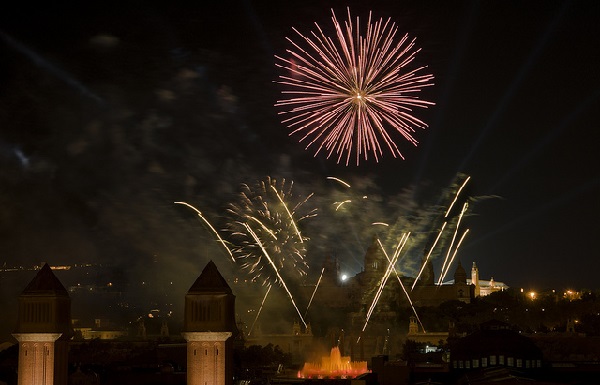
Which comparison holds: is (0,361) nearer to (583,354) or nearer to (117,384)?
(117,384)

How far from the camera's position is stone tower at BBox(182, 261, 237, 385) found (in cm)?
7831

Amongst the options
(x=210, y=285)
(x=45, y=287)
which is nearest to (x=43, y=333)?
(x=45, y=287)

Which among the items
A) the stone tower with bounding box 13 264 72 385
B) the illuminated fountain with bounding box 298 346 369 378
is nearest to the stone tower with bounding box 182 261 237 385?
the stone tower with bounding box 13 264 72 385

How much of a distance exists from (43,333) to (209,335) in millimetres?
15809

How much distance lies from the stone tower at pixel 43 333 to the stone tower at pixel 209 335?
44.7ft

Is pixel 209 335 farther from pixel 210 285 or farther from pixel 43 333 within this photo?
pixel 43 333

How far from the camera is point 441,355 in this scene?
13662 centimetres

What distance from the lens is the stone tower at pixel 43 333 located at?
8581 centimetres

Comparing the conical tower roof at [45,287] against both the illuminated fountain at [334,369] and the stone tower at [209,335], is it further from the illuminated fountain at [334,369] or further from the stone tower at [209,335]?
the illuminated fountain at [334,369]

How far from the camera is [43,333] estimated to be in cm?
8575

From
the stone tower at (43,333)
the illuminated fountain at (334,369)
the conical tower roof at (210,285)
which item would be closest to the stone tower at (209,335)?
the conical tower roof at (210,285)

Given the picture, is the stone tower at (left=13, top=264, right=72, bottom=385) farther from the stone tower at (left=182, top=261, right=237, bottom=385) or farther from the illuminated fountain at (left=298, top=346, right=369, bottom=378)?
the illuminated fountain at (left=298, top=346, right=369, bottom=378)

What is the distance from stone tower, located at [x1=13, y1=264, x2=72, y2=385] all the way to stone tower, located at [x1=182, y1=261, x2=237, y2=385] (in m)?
13.6

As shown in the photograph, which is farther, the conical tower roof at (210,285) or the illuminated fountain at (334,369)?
the illuminated fountain at (334,369)
